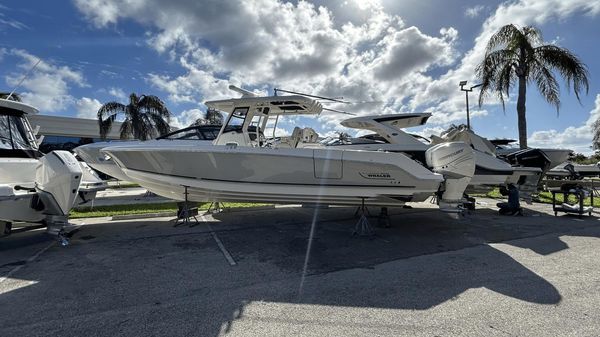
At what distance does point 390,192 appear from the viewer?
601cm

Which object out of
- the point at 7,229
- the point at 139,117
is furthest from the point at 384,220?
the point at 139,117

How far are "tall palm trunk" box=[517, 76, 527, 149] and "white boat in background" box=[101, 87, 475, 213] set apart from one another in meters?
11.0

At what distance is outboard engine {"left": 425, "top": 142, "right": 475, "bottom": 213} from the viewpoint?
19.5 ft

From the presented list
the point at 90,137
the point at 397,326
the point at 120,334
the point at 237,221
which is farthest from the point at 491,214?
the point at 90,137

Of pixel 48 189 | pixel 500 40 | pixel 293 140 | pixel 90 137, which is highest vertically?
pixel 500 40

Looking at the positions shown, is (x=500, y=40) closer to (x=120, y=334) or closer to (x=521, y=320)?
(x=521, y=320)

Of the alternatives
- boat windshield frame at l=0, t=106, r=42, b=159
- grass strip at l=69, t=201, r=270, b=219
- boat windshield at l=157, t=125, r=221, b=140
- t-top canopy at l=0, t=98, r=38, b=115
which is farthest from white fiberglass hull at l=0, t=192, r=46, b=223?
boat windshield at l=157, t=125, r=221, b=140

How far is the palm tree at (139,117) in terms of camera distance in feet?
72.4

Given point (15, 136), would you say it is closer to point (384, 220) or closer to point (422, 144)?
point (384, 220)

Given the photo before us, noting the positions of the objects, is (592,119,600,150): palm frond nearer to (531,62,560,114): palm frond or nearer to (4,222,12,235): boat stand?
(531,62,560,114): palm frond

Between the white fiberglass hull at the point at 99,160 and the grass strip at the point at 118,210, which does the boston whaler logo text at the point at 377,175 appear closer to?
the grass strip at the point at 118,210

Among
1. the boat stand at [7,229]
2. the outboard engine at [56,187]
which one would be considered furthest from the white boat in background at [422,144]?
the boat stand at [7,229]

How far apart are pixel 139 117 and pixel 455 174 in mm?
21875

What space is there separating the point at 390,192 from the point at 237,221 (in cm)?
346
